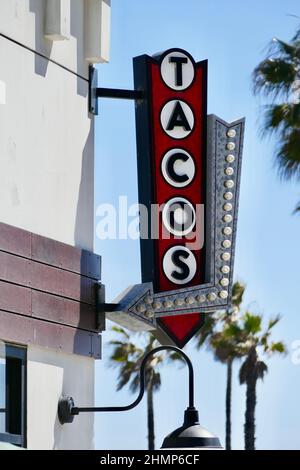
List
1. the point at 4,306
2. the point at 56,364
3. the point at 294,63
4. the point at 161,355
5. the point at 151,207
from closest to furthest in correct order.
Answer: the point at 4,306 < the point at 56,364 < the point at 151,207 < the point at 294,63 < the point at 161,355

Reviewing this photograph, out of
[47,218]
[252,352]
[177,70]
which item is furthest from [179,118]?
[252,352]

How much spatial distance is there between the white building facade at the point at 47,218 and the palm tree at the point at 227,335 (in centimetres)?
3292

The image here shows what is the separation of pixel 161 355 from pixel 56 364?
37.2 m

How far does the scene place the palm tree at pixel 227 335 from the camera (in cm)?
4928

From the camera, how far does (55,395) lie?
15477mm

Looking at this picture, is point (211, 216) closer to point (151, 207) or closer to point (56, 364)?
point (151, 207)

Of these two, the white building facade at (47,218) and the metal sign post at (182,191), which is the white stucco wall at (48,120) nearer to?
the white building facade at (47,218)

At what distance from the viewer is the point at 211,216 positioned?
55.1ft

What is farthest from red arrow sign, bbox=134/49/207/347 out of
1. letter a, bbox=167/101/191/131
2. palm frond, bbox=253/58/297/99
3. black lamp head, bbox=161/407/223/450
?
palm frond, bbox=253/58/297/99

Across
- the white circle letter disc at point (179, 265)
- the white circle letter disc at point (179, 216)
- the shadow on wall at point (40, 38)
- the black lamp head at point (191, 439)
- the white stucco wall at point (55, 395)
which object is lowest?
the black lamp head at point (191, 439)

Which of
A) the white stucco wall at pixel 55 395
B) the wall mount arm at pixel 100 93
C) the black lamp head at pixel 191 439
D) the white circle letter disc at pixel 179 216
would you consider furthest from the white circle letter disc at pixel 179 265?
the black lamp head at pixel 191 439

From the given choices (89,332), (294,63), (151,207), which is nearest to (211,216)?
(151,207)
